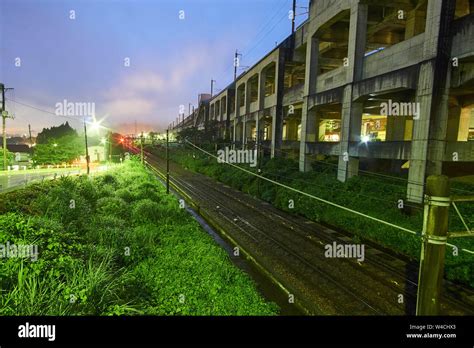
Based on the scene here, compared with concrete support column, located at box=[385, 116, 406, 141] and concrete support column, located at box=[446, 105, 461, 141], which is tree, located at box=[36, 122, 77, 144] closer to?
concrete support column, located at box=[385, 116, 406, 141]

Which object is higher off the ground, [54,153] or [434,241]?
[434,241]

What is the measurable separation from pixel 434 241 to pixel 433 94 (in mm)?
12955

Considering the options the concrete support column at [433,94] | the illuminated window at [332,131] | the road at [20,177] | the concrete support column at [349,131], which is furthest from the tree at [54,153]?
the concrete support column at [433,94]

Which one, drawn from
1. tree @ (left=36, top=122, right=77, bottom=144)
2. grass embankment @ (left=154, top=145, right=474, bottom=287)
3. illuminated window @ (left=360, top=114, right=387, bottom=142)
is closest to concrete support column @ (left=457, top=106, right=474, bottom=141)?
grass embankment @ (left=154, top=145, right=474, bottom=287)

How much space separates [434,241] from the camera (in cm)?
301

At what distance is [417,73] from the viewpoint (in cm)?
1370

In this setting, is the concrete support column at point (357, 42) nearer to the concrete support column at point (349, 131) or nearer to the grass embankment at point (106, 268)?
the concrete support column at point (349, 131)

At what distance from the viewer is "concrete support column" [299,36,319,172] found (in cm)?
2380

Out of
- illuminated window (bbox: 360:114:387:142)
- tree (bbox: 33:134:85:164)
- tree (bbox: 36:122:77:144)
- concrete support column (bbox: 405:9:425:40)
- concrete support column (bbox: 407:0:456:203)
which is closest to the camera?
concrete support column (bbox: 407:0:456:203)

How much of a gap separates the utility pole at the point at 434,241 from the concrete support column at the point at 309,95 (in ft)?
70.5

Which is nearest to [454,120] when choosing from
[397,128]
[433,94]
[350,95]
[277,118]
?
[397,128]

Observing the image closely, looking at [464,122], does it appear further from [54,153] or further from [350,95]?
[54,153]

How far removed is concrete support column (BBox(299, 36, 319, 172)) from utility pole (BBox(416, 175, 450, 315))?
2148 cm
